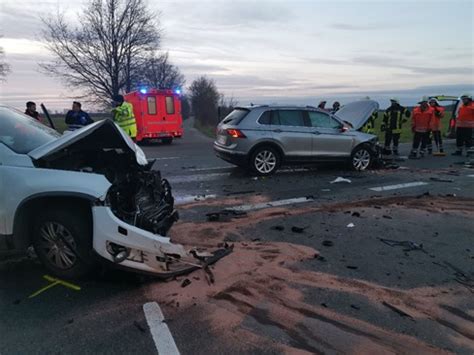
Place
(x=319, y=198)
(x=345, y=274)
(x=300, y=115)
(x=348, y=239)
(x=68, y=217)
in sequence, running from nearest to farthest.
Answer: (x=68, y=217)
(x=345, y=274)
(x=348, y=239)
(x=319, y=198)
(x=300, y=115)

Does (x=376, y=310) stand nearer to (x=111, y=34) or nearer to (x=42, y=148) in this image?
(x=42, y=148)

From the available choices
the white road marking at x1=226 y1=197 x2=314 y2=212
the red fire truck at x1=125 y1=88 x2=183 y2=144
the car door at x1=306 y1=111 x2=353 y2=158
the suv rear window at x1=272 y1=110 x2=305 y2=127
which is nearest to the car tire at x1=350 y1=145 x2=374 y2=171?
the car door at x1=306 y1=111 x2=353 y2=158

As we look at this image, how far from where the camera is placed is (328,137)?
1059 centimetres

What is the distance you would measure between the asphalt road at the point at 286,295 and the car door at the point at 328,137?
12.6 ft

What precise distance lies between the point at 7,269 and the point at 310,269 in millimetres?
3276

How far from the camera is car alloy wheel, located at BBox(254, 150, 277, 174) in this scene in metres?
10.2

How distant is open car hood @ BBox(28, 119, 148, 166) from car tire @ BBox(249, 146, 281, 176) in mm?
5492

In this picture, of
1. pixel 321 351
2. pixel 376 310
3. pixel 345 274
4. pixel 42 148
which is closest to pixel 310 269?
pixel 345 274

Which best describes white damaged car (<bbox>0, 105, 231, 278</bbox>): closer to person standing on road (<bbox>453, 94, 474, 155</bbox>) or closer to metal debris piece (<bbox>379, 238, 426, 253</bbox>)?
metal debris piece (<bbox>379, 238, 426, 253</bbox>)

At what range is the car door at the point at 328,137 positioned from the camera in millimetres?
10531

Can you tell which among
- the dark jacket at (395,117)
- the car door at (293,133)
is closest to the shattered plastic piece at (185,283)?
the car door at (293,133)

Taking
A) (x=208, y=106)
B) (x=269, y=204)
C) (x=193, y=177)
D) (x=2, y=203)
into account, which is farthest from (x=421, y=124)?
(x=208, y=106)

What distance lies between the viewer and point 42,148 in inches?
161

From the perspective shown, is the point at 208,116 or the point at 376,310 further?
the point at 208,116
